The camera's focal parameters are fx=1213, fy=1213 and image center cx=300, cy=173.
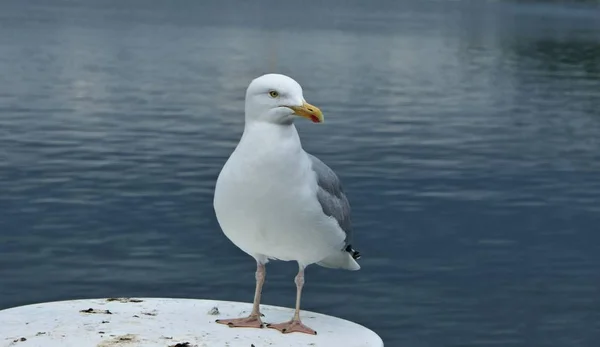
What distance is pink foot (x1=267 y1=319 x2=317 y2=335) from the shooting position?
1461 cm

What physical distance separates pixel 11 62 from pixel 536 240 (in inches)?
2633

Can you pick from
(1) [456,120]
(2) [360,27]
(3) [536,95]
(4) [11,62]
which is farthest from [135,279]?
(2) [360,27]

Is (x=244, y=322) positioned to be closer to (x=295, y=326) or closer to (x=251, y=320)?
(x=251, y=320)

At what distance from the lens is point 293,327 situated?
48.1 feet

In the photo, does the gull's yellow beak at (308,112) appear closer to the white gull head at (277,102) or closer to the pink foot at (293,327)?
the white gull head at (277,102)

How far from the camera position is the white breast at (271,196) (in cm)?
1370

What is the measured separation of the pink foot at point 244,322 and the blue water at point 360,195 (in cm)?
642

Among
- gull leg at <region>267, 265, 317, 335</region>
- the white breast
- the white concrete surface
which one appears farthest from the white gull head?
the white concrete surface

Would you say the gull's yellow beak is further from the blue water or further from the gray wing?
the blue water

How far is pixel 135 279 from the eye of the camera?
2456 cm

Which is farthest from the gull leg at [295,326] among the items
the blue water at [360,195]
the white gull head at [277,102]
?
the blue water at [360,195]

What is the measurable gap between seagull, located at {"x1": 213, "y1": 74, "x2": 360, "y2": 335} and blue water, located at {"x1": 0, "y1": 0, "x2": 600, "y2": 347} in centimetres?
704

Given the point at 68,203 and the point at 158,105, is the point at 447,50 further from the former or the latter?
the point at 68,203

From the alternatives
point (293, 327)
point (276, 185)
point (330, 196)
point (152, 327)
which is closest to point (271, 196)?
point (276, 185)
